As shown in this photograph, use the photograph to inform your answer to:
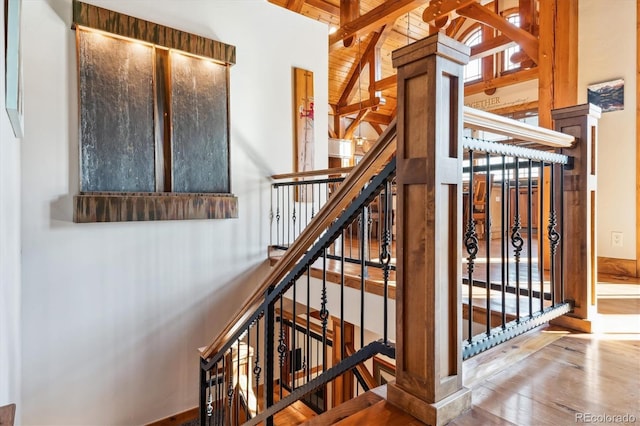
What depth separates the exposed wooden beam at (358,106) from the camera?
291 inches

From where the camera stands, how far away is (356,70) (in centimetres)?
805

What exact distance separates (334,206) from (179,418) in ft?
10.6

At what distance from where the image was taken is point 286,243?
4.33 meters

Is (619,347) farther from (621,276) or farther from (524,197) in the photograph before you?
(524,197)

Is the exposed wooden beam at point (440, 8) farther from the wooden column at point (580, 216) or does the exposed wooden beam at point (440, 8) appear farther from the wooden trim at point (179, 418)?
the wooden trim at point (179, 418)

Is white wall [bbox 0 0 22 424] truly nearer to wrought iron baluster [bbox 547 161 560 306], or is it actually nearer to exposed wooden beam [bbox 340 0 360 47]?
wrought iron baluster [bbox 547 161 560 306]

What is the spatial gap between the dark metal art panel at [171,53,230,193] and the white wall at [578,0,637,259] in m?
3.60

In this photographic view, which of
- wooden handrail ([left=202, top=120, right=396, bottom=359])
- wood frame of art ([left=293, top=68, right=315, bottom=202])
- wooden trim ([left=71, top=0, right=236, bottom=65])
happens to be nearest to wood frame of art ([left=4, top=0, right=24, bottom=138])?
wooden handrail ([left=202, top=120, right=396, bottom=359])

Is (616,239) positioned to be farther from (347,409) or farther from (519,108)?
(519,108)

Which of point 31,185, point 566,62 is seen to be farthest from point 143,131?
point 566,62

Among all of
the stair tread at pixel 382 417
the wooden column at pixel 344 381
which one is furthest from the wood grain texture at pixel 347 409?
the wooden column at pixel 344 381

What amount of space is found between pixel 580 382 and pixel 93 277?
343 centimetres

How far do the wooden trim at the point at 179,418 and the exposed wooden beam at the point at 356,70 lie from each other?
6.89 meters

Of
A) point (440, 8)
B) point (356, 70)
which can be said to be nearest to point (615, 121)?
point (440, 8)
